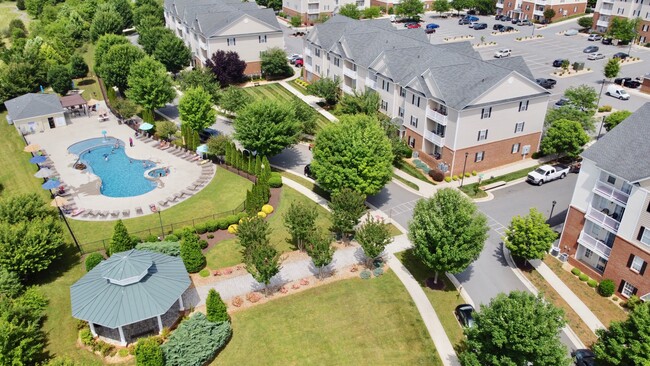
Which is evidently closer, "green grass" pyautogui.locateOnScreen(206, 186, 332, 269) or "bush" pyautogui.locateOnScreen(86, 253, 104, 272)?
"bush" pyautogui.locateOnScreen(86, 253, 104, 272)

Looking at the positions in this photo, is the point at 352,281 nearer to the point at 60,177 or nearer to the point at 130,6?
the point at 60,177

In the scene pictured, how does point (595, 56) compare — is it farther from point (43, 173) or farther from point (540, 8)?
point (43, 173)

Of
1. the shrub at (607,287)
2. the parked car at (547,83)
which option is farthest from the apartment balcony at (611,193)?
the parked car at (547,83)

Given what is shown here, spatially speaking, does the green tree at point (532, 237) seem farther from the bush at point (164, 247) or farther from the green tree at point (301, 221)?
the bush at point (164, 247)

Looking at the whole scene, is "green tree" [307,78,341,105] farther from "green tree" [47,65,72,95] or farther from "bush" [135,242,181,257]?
"green tree" [47,65,72,95]

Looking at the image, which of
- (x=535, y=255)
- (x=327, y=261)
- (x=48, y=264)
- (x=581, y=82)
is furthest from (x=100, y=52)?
(x=581, y=82)

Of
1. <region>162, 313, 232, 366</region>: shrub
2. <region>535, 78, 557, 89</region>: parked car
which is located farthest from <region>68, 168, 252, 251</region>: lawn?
<region>535, 78, 557, 89</region>: parked car
